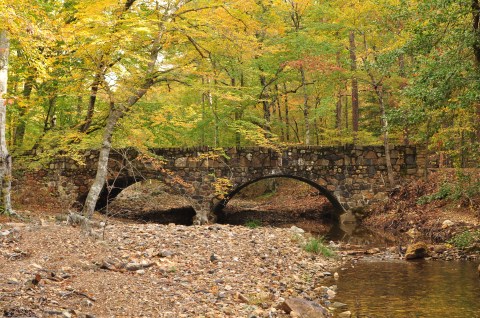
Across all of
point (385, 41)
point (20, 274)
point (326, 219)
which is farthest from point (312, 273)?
point (385, 41)

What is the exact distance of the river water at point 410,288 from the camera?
6.09 metres

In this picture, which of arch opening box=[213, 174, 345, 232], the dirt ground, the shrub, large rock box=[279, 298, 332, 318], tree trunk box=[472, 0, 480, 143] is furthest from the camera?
arch opening box=[213, 174, 345, 232]

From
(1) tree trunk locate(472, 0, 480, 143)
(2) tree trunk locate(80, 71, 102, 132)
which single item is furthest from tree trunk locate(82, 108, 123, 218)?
(1) tree trunk locate(472, 0, 480, 143)

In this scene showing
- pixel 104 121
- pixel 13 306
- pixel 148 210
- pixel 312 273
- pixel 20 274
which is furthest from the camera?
pixel 148 210

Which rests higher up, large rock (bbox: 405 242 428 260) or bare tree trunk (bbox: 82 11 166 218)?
bare tree trunk (bbox: 82 11 166 218)

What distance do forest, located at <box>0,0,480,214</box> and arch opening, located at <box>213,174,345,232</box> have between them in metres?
3.08

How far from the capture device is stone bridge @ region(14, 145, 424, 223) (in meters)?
16.9

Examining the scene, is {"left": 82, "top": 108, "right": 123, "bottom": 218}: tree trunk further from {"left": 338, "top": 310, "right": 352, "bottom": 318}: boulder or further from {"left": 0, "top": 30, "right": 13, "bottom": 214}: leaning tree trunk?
{"left": 338, "top": 310, "right": 352, "bottom": 318}: boulder

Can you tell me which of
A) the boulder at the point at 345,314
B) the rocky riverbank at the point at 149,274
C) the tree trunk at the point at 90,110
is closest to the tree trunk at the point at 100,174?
the rocky riverbank at the point at 149,274

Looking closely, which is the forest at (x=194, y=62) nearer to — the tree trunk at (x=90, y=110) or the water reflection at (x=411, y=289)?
the tree trunk at (x=90, y=110)

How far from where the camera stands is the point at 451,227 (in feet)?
39.0

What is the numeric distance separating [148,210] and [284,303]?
54.7 ft

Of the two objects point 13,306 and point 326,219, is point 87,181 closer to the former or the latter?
point 326,219

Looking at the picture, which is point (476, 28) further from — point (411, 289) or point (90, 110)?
point (90, 110)
